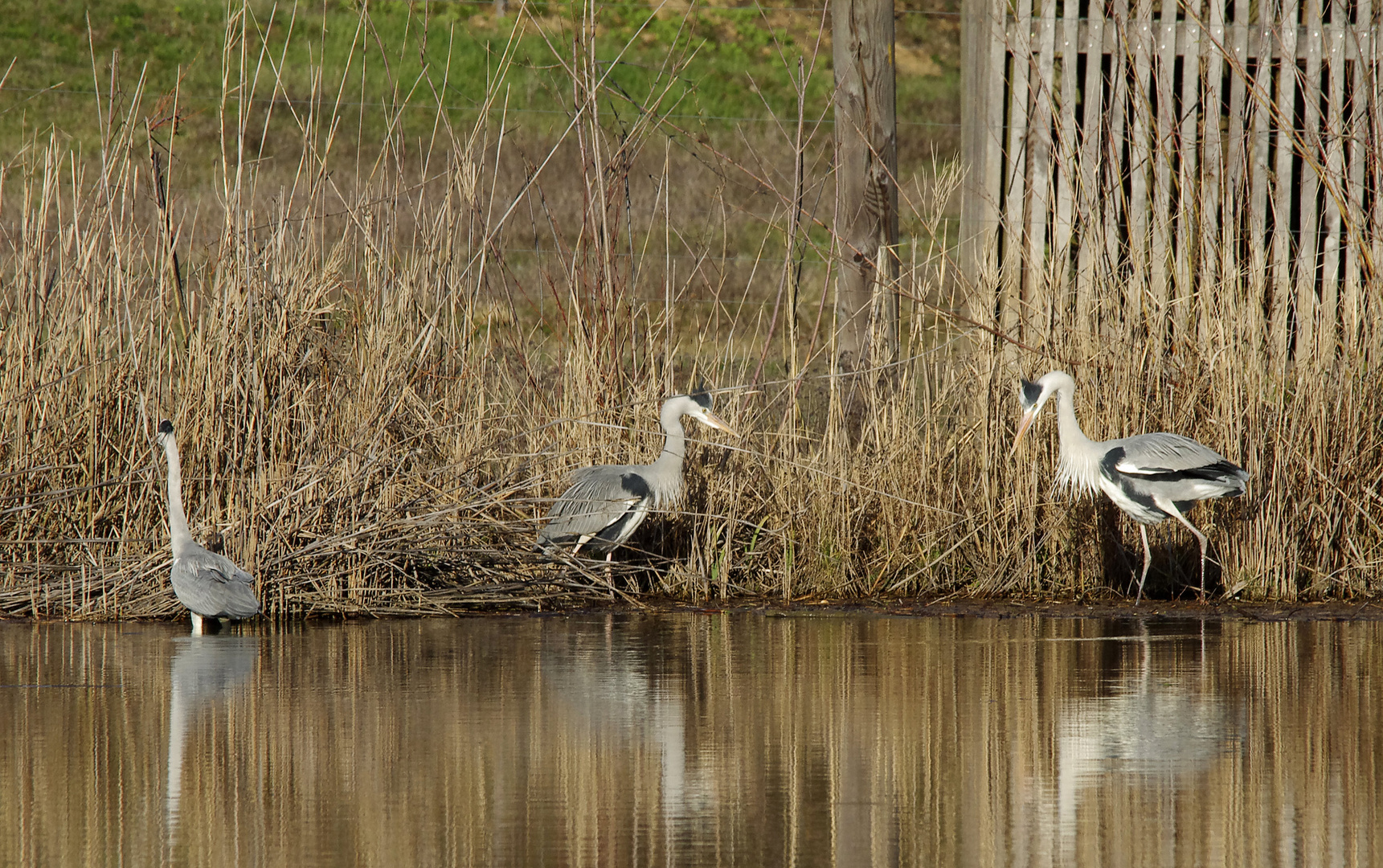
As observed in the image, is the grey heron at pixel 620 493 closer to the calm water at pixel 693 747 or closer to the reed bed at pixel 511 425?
the reed bed at pixel 511 425

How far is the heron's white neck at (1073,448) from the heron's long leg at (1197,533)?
30cm

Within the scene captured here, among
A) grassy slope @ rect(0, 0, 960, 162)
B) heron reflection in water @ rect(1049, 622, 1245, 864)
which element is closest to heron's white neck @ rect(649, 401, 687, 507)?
heron reflection in water @ rect(1049, 622, 1245, 864)

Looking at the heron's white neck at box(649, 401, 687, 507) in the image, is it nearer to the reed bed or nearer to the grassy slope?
the reed bed

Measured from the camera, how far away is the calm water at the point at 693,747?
3.27 metres

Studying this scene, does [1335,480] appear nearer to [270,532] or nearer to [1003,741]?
[1003,741]

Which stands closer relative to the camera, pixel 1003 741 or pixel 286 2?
pixel 1003 741

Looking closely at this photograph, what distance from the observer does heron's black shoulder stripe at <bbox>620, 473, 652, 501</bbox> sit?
6.80m

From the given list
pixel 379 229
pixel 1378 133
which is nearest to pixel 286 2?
pixel 379 229

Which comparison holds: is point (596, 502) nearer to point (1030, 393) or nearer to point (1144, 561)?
point (1030, 393)

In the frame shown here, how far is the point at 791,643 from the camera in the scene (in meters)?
5.79

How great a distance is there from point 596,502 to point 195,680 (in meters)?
2.16

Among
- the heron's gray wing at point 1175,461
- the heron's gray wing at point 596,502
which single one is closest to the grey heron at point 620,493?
the heron's gray wing at point 596,502

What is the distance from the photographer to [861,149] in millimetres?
8219

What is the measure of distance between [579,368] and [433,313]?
0.68 meters
